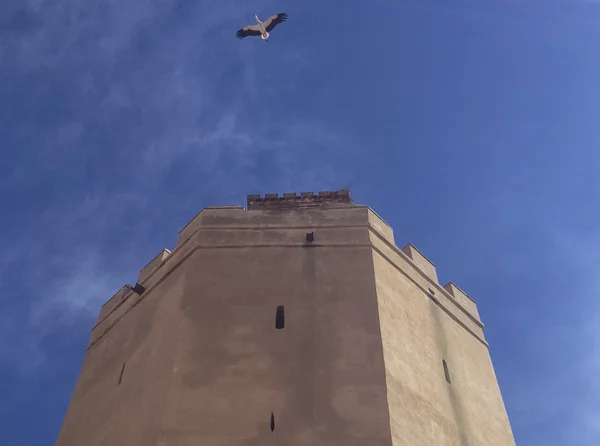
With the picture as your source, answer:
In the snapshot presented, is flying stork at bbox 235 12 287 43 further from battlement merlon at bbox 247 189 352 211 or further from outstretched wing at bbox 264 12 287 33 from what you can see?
battlement merlon at bbox 247 189 352 211

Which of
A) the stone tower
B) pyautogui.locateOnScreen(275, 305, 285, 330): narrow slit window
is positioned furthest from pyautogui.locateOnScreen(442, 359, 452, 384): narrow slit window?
pyautogui.locateOnScreen(275, 305, 285, 330): narrow slit window

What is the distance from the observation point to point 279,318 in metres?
10.3

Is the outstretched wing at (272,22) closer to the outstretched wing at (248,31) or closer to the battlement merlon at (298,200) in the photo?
the outstretched wing at (248,31)

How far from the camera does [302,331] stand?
33.1 ft

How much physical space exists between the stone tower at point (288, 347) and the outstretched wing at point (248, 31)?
141 inches

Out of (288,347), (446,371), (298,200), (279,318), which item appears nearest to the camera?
(288,347)

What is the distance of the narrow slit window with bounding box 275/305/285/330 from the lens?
33.4ft

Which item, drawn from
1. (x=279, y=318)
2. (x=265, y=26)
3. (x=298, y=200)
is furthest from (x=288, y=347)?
(x=265, y=26)

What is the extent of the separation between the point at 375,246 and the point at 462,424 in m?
2.88

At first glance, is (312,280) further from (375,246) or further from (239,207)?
(239,207)

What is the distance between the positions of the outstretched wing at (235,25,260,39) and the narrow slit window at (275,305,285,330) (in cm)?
618

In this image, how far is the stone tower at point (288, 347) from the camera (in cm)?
912

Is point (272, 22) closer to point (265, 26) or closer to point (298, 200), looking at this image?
point (265, 26)

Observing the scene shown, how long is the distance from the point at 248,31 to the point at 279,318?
21.3 feet
